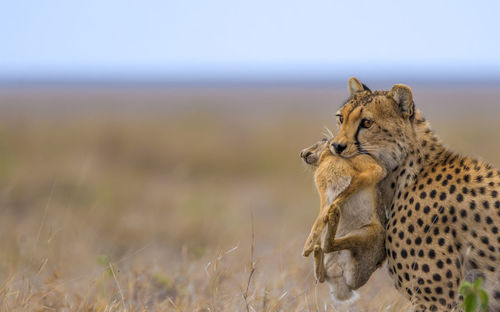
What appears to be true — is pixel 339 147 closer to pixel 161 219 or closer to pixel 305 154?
pixel 305 154

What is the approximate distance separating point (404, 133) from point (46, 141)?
547 inches

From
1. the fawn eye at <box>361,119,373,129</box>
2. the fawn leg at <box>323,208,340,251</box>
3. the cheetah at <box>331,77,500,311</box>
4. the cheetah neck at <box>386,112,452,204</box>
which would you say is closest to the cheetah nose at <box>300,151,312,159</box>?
the cheetah at <box>331,77,500,311</box>

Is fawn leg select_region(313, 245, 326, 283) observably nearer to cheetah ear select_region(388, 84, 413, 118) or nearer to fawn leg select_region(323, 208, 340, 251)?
fawn leg select_region(323, 208, 340, 251)

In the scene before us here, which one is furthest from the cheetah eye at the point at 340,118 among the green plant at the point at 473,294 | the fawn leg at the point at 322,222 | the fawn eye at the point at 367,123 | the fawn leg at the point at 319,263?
the green plant at the point at 473,294

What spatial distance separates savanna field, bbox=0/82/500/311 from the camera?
4.18m

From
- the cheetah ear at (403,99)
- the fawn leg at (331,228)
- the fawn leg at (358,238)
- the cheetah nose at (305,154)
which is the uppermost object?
the cheetah ear at (403,99)

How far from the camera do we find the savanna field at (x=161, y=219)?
13.7 feet

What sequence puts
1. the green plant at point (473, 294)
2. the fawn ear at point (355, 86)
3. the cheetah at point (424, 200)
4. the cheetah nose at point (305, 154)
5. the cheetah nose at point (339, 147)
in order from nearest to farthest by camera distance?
the green plant at point (473, 294) < the cheetah at point (424, 200) < the cheetah nose at point (339, 147) < the cheetah nose at point (305, 154) < the fawn ear at point (355, 86)

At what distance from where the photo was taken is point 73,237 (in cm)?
697

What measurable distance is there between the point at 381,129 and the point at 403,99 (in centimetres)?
20

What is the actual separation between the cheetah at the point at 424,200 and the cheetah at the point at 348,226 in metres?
0.08

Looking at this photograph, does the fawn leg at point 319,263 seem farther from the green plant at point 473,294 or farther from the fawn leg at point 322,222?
the green plant at point 473,294

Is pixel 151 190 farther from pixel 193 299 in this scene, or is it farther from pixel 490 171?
pixel 490 171

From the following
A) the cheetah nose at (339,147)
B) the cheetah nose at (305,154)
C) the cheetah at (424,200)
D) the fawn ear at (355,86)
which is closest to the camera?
the cheetah at (424,200)
